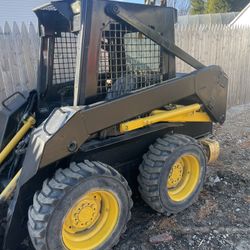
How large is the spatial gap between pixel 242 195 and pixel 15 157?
2617 millimetres

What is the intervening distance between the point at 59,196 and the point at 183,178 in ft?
5.39

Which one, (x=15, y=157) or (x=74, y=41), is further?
(x=74, y=41)

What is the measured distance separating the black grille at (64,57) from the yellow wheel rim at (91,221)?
5.47ft

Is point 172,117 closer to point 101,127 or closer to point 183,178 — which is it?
point 183,178

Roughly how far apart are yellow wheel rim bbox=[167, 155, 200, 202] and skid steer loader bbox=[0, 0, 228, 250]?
0.01m

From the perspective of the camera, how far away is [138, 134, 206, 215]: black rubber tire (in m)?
3.07

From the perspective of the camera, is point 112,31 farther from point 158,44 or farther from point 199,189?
point 199,189

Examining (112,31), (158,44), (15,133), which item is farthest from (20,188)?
(158,44)

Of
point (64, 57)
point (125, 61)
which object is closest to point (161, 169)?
point (125, 61)

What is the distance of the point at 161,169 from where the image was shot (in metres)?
3.06

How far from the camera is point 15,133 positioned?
3.57 meters

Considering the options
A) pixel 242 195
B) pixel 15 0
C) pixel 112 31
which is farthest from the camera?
pixel 15 0

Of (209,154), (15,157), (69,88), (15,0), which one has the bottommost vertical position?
(209,154)

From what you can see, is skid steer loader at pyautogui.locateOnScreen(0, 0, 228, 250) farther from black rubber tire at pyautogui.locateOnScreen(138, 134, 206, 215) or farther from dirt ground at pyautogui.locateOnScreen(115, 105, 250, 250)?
dirt ground at pyautogui.locateOnScreen(115, 105, 250, 250)
